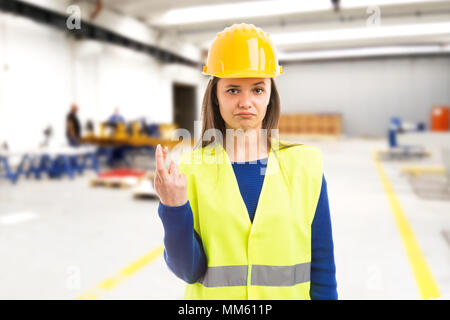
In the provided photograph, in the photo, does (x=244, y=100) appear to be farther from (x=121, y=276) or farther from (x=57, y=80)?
(x=57, y=80)

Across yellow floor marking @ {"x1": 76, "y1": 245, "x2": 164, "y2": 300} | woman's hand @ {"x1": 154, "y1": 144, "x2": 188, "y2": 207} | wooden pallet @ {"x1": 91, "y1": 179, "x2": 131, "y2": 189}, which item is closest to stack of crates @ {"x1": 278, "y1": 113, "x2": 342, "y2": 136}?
wooden pallet @ {"x1": 91, "y1": 179, "x2": 131, "y2": 189}

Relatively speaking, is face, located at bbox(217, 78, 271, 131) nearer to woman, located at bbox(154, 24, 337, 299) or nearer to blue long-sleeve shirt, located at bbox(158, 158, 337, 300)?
woman, located at bbox(154, 24, 337, 299)

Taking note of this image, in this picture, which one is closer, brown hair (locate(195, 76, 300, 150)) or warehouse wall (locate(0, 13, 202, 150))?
brown hair (locate(195, 76, 300, 150))

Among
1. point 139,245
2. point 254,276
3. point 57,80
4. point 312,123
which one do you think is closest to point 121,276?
point 139,245

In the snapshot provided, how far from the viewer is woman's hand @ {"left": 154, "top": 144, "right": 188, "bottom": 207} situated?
787mm

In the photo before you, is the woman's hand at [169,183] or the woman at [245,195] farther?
the woman at [245,195]

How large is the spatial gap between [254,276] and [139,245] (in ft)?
11.6

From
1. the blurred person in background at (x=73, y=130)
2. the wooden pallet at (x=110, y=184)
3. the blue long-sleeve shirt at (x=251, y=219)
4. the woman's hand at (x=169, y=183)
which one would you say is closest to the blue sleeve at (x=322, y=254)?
the blue long-sleeve shirt at (x=251, y=219)

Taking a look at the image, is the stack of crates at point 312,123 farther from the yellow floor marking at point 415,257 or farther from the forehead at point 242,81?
the forehead at point 242,81

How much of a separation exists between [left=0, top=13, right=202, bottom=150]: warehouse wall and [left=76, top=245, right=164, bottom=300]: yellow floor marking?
5.32m

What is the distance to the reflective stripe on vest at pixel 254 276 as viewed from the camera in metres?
0.96

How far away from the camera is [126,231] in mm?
4816
